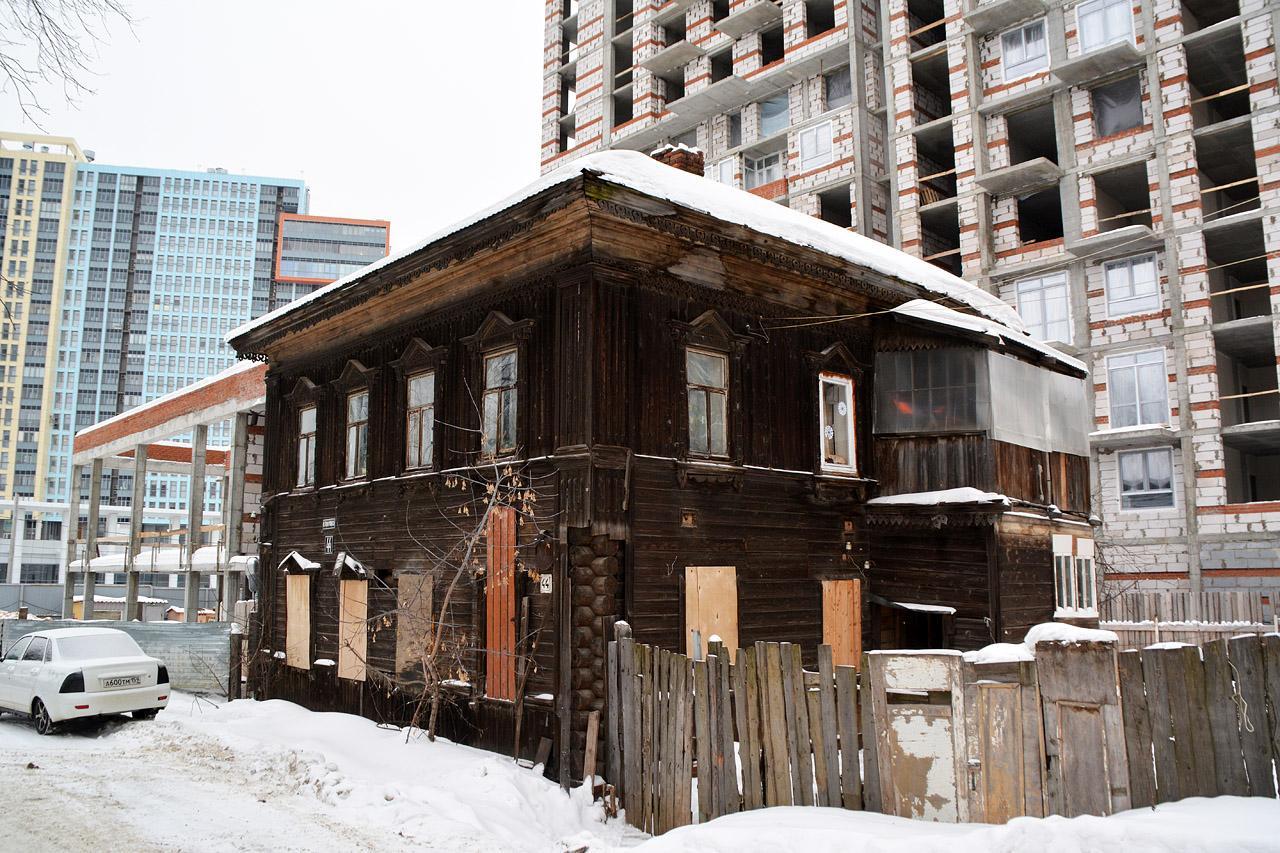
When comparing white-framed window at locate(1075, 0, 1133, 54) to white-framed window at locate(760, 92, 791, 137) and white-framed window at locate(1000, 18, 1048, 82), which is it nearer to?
white-framed window at locate(1000, 18, 1048, 82)

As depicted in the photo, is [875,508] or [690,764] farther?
[875,508]

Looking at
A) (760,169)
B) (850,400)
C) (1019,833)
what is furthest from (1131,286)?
(1019,833)

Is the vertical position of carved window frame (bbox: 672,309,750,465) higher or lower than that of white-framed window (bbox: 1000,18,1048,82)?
lower

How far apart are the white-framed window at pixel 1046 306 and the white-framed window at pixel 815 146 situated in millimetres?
11326

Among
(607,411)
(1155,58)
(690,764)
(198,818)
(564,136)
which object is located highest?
(564,136)

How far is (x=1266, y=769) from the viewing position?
6.26 meters

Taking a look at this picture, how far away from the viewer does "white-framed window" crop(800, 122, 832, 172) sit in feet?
131

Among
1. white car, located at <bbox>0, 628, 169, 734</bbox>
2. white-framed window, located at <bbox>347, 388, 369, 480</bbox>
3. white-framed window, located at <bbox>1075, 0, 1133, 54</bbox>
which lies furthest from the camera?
white-framed window, located at <bbox>1075, 0, 1133, 54</bbox>

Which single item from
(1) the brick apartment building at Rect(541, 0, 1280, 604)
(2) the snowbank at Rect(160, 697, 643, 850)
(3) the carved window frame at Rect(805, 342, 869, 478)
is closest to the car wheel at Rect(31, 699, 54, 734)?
(2) the snowbank at Rect(160, 697, 643, 850)

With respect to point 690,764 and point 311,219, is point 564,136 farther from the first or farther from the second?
point 311,219

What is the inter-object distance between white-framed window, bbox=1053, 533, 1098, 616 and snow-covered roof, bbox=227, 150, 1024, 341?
4.18 m

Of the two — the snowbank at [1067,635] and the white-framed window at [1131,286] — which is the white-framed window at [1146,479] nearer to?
the white-framed window at [1131,286]

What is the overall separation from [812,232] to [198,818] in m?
11.9

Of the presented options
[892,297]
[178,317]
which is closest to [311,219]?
[178,317]
